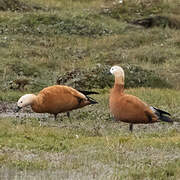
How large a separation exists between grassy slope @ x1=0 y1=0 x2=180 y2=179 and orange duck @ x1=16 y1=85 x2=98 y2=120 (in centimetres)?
32

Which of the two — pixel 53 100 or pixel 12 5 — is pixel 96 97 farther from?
pixel 12 5

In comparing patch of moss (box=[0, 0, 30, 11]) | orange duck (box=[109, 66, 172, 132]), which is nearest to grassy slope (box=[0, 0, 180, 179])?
orange duck (box=[109, 66, 172, 132])

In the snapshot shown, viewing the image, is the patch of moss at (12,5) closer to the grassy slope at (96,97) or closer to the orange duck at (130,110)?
the grassy slope at (96,97)

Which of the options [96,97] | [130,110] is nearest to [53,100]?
[130,110]

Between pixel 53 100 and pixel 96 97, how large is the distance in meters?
3.85

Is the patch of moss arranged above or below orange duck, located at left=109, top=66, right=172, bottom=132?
below

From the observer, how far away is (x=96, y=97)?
53.8 ft

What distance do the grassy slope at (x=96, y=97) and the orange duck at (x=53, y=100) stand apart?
325 mm

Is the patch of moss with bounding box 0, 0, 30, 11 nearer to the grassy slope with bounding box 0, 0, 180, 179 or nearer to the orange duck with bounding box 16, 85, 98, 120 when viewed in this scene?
the grassy slope with bounding box 0, 0, 180, 179

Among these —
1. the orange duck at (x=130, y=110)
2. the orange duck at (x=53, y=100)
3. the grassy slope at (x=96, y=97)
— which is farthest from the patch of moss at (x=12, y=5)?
the orange duck at (x=130, y=110)

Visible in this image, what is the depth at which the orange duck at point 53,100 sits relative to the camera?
12.6 m

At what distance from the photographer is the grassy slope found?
8.30m

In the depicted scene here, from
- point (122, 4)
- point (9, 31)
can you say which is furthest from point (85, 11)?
point (9, 31)

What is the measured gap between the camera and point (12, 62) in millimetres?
21406
